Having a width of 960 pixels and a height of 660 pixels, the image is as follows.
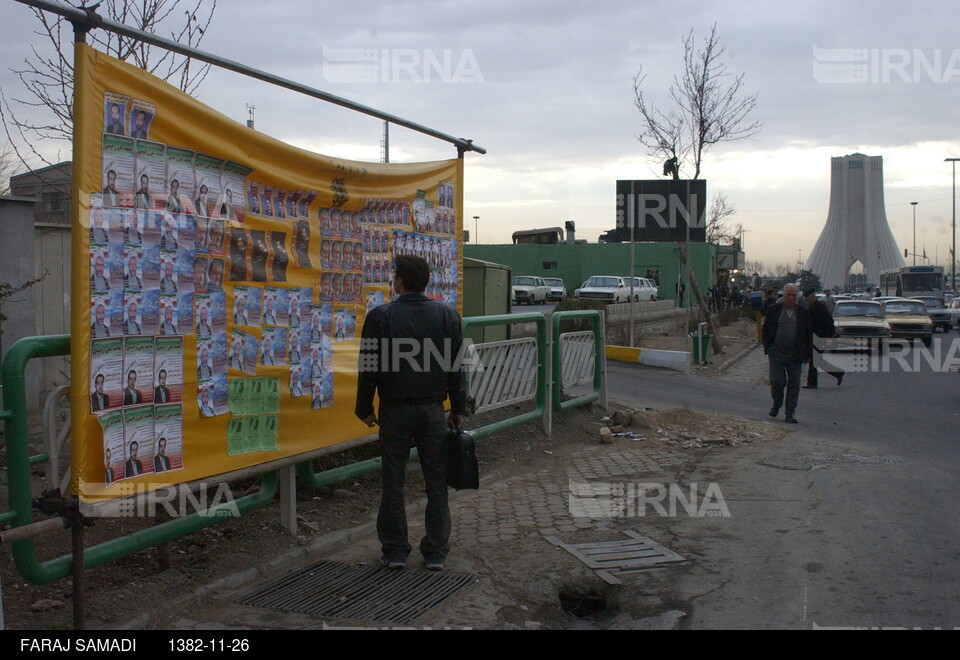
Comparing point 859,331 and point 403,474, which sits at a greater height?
point 859,331

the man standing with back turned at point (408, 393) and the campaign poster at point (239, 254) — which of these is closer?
the campaign poster at point (239, 254)

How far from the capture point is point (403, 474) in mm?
5234

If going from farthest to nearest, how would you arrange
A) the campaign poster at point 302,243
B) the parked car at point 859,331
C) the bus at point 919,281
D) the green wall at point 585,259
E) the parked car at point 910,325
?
the green wall at point 585,259, the bus at point 919,281, the parked car at point 910,325, the parked car at point 859,331, the campaign poster at point 302,243

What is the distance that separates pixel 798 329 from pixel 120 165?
30.7 feet

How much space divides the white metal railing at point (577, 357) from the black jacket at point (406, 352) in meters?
4.51

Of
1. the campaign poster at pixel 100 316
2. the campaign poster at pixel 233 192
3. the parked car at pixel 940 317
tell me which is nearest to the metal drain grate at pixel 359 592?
the campaign poster at pixel 100 316

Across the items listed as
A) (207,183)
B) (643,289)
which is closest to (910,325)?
(643,289)

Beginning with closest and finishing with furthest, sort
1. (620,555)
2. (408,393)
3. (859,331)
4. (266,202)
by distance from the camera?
(408,393) → (266,202) → (620,555) → (859,331)

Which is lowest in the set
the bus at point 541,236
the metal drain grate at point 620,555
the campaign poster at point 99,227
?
the metal drain grate at point 620,555

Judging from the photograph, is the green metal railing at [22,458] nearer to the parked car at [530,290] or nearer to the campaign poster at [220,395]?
the campaign poster at [220,395]

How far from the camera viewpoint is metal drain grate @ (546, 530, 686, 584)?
5293 mm

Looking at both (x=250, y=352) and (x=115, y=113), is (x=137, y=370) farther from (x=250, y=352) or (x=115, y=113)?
(x=115, y=113)

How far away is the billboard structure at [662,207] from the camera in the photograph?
62.3 ft

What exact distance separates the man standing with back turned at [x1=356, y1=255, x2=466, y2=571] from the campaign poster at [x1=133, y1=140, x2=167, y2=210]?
1425 millimetres
